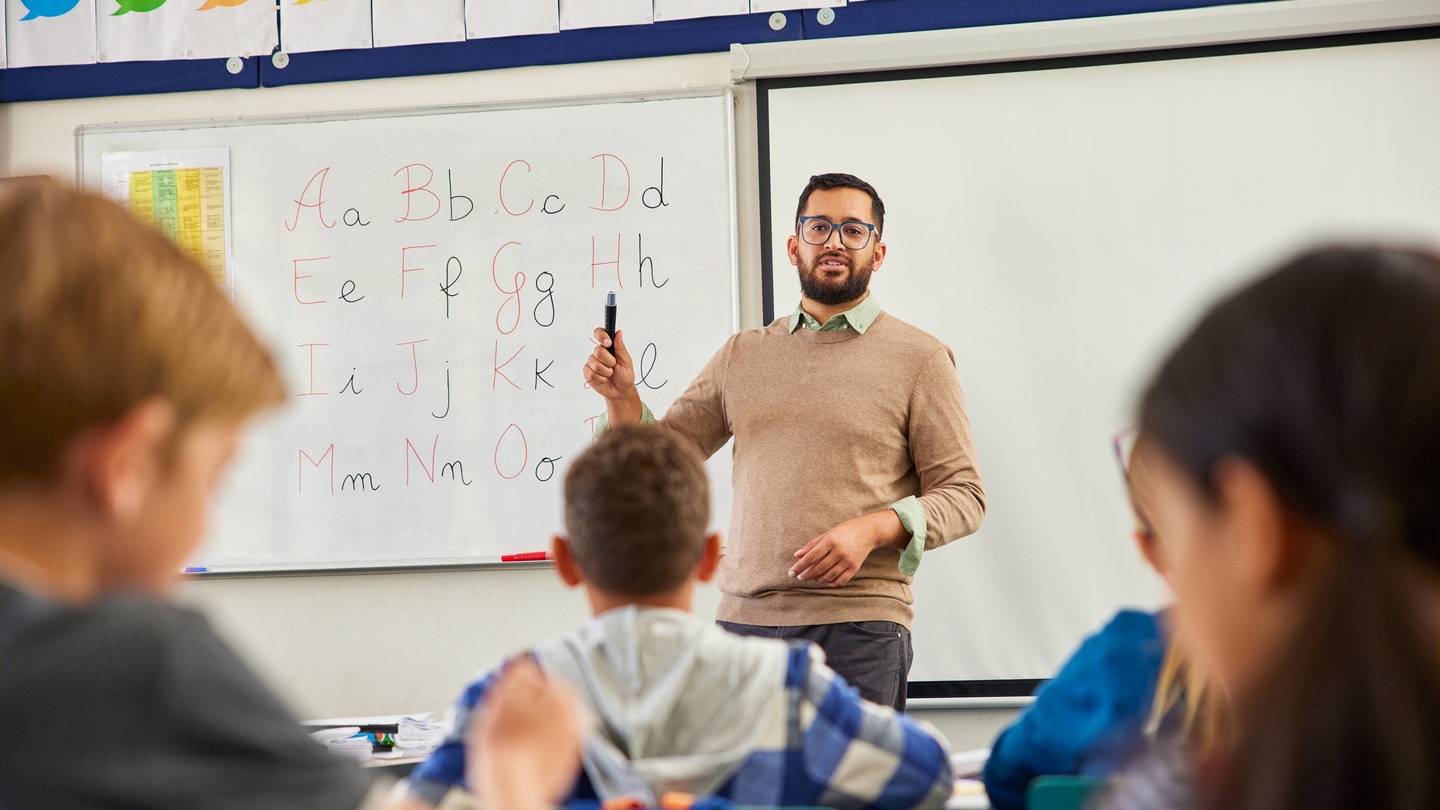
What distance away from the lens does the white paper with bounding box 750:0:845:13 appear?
312 centimetres

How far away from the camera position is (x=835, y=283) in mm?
2645

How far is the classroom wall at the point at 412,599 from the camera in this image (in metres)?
3.19

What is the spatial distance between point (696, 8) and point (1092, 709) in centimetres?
249

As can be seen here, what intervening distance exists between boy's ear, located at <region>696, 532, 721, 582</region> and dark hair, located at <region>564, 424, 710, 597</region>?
3 centimetres

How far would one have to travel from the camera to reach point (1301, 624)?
1.67 feet

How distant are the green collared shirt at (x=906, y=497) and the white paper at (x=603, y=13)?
108cm

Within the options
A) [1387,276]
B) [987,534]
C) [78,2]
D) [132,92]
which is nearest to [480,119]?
[132,92]

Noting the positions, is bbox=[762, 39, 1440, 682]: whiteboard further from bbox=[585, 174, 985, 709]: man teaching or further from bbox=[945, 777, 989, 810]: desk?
bbox=[945, 777, 989, 810]: desk

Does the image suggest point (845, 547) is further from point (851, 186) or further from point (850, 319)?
point (851, 186)

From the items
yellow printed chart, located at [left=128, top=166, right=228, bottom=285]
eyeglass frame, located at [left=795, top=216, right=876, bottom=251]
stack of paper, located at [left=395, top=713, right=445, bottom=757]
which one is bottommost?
stack of paper, located at [left=395, top=713, right=445, bottom=757]

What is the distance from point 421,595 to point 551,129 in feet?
4.49

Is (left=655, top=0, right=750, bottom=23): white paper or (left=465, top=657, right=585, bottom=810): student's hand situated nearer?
(left=465, top=657, right=585, bottom=810): student's hand

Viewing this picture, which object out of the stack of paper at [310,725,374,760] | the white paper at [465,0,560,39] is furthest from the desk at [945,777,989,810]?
the white paper at [465,0,560,39]

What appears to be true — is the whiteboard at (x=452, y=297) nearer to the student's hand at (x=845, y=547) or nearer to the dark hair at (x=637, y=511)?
the student's hand at (x=845, y=547)
